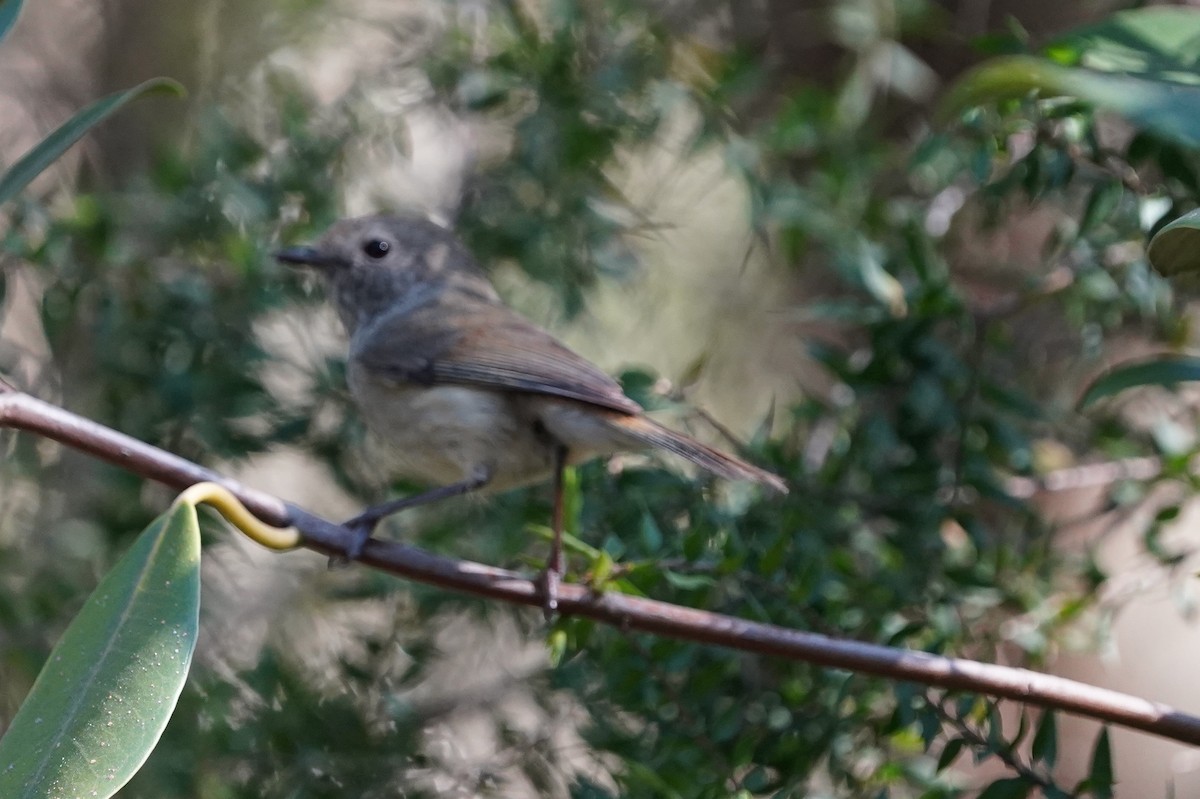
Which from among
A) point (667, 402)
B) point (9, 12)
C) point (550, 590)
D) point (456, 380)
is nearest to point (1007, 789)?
point (550, 590)

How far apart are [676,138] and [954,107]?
6.07 feet

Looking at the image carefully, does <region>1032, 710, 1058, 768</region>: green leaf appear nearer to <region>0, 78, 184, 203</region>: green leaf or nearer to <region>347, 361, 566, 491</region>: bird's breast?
<region>347, 361, 566, 491</region>: bird's breast

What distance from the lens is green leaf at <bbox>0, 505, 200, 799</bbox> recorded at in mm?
1275

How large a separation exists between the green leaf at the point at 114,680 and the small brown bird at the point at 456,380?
25.3 inches

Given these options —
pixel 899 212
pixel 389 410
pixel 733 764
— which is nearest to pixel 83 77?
pixel 389 410

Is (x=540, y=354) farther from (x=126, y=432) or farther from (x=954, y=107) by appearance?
(x=954, y=107)

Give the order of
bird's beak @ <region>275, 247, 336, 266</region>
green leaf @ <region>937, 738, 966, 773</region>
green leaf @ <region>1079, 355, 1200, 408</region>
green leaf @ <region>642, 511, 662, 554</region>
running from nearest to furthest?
1. green leaf @ <region>1079, 355, 1200, 408</region>
2. green leaf @ <region>937, 738, 966, 773</region>
3. green leaf @ <region>642, 511, 662, 554</region>
4. bird's beak @ <region>275, 247, 336, 266</region>

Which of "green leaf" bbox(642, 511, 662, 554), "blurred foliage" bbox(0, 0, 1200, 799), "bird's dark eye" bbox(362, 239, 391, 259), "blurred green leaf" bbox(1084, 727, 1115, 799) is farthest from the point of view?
"bird's dark eye" bbox(362, 239, 391, 259)

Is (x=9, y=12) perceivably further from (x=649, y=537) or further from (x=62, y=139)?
(x=649, y=537)

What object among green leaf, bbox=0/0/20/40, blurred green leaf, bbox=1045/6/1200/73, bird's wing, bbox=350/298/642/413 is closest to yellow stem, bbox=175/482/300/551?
green leaf, bbox=0/0/20/40

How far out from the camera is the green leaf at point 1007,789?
183 centimetres

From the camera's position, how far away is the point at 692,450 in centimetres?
217

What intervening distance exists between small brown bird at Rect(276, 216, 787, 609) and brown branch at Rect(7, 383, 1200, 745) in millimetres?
303

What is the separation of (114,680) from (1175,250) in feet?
4.22
